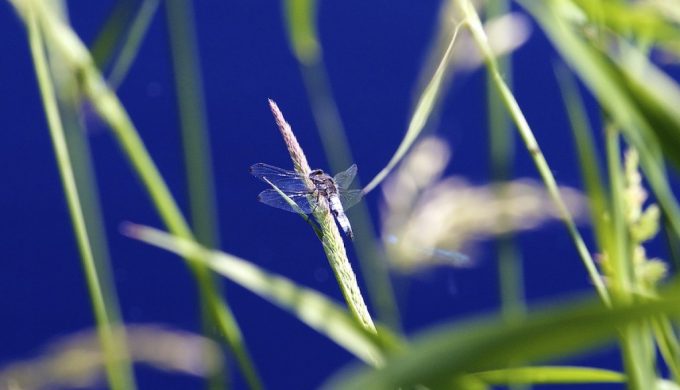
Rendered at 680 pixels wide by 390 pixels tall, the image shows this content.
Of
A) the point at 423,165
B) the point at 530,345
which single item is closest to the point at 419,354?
the point at 530,345

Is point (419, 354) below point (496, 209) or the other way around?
below

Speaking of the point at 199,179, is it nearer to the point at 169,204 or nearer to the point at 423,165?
the point at 169,204

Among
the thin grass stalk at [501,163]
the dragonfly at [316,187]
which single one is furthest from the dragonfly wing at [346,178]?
the thin grass stalk at [501,163]

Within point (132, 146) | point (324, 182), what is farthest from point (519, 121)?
point (324, 182)

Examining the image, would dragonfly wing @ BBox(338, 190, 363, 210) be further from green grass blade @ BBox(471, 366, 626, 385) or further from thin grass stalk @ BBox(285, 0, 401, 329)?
green grass blade @ BBox(471, 366, 626, 385)

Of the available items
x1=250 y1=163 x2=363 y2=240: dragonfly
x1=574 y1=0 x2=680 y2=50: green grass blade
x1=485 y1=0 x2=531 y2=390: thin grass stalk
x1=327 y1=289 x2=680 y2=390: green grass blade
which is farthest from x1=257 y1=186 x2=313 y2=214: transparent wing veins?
x1=327 y1=289 x2=680 y2=390: green grass blade

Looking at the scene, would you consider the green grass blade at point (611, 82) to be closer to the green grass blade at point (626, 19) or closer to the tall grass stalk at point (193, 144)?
the green grass blade at point (626, 19)
